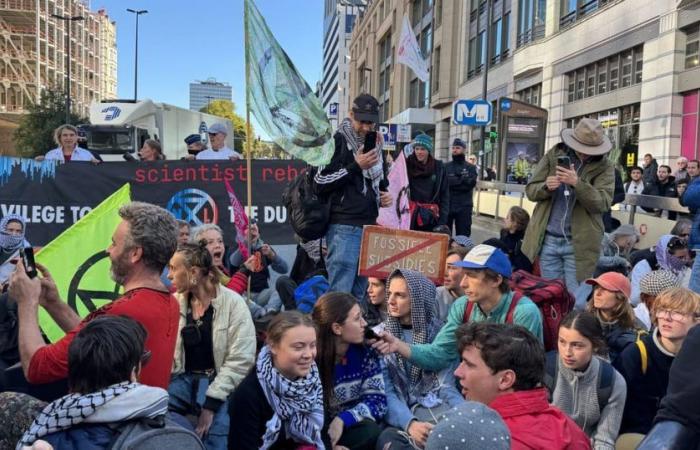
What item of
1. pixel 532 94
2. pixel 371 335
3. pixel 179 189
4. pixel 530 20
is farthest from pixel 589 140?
pixel 530 20

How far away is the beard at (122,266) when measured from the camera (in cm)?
288

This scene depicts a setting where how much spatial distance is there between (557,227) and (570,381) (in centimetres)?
217

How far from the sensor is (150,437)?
200 centimetres

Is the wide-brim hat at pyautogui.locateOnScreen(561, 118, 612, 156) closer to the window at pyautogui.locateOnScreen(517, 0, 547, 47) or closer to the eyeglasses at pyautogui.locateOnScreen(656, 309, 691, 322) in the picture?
the eyeglasses at pyautogui.locateOnScreen(656, 309, 691, 322)

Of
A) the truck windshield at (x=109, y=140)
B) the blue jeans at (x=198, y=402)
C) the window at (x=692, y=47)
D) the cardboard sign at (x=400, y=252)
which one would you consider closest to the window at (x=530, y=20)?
the window at (x=692, y=47)

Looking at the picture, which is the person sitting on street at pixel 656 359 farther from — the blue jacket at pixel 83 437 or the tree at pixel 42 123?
the tree at pixel 42 123

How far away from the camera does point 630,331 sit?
4254mm

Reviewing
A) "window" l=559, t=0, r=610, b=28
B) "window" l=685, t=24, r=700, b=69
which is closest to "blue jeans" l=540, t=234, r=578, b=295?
"window" l=685, t=24, r=700, b=69

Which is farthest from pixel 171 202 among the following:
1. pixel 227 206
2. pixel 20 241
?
pixel 20 241

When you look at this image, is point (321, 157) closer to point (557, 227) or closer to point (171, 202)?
point (557, 227)

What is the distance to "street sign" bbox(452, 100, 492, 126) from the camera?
16000mm

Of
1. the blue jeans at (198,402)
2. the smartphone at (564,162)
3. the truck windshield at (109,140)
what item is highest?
the truck windshield at (109,140)

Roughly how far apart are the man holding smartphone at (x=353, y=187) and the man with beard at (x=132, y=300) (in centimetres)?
185

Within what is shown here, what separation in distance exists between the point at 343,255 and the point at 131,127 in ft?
68.8
